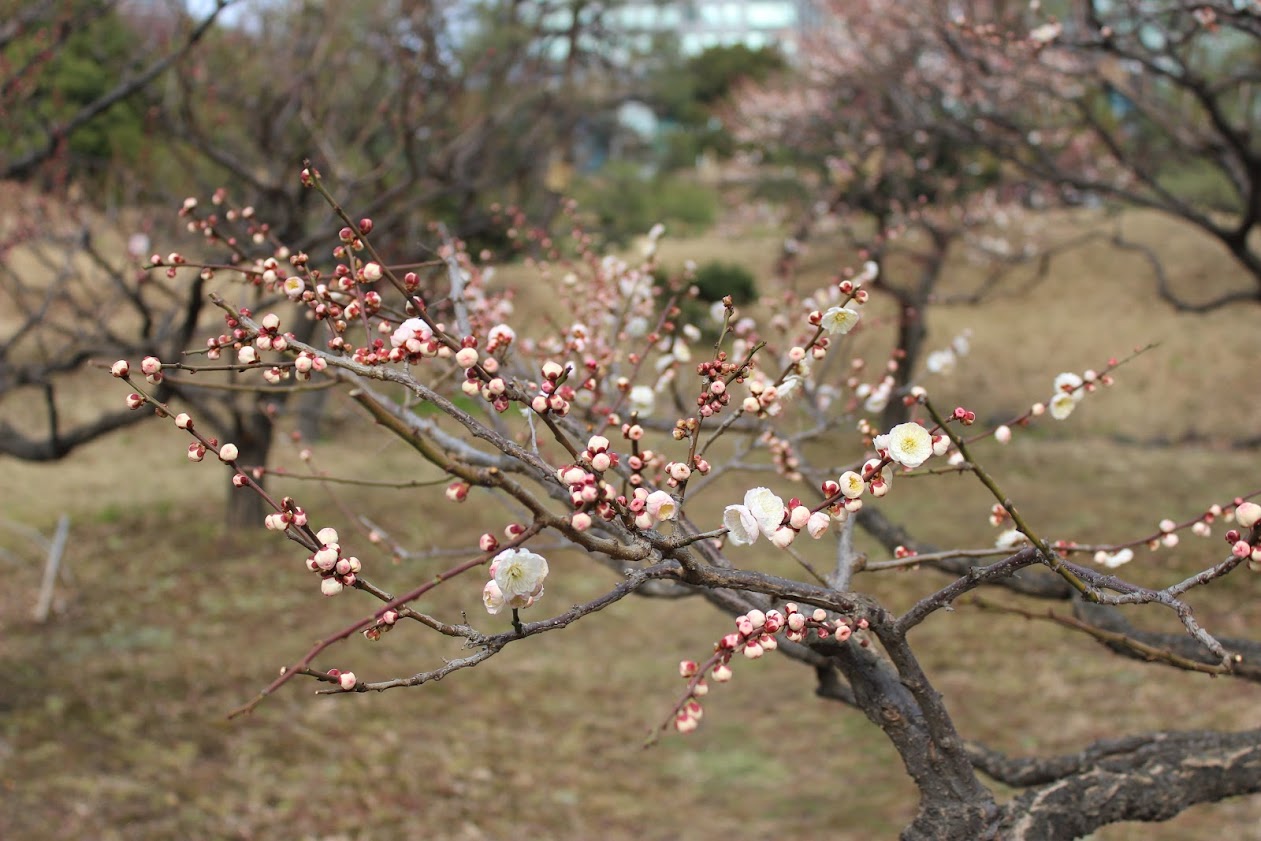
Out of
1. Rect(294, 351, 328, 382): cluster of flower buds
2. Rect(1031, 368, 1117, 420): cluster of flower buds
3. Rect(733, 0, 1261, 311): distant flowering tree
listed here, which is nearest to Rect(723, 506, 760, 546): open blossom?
Rect(294, 351, 328, 382): cluster of flower buds

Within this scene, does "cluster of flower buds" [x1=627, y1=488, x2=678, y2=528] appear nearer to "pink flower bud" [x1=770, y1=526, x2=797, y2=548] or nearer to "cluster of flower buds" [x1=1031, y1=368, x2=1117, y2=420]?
"pink flower bud" [x1=770, y1=526, x2=797, y2=548]

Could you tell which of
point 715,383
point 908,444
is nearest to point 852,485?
point 908,444

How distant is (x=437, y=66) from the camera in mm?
8633

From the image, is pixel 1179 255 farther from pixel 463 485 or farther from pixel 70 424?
pixel 463 485

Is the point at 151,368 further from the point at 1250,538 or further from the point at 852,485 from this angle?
the point at 1250,538

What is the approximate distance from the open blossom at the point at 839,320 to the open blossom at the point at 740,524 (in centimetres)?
48

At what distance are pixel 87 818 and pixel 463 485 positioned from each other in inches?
173

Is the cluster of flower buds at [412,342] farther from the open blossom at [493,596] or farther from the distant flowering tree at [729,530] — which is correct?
the open blossom at [493,596]

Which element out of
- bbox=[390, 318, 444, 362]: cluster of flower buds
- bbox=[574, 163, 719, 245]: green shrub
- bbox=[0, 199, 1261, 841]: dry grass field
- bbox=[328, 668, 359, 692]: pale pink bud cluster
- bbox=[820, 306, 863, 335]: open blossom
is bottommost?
bbox=[328, 668, 359, 692]: pale pink bud cluster

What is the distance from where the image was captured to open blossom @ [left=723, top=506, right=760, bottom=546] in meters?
1.42

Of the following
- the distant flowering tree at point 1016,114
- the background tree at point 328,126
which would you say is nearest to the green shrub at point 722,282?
the distant flowering tree at point 1016,114

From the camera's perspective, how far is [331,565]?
127 cm

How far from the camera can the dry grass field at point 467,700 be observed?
4852 mm

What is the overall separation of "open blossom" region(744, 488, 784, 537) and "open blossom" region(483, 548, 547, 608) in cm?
31
